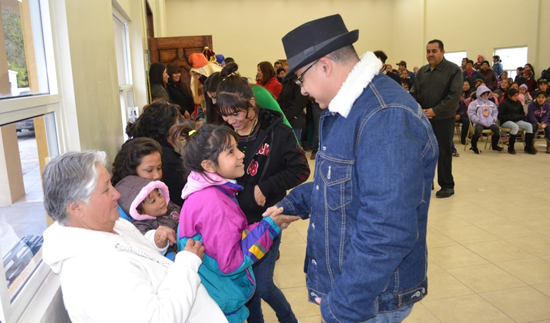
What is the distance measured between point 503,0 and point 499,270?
39.0 ft

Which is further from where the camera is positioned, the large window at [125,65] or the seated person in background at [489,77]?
the seated person in background at [489,77]

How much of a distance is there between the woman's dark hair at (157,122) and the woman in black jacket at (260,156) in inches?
17.6

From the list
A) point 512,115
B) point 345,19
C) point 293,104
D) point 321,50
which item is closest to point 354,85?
point 321,50

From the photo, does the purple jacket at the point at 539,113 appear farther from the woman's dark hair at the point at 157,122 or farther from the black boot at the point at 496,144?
the woman's dark hair at the point at 157,122

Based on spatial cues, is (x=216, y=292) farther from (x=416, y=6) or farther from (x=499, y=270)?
(x=416, y=6)

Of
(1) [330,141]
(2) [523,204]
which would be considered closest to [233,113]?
(1) [330,141]

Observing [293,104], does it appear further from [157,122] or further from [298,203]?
[298,203]

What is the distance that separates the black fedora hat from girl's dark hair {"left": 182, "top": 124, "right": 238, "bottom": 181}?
2.21ft

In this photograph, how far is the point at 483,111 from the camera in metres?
8.58

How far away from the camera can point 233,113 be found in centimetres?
235

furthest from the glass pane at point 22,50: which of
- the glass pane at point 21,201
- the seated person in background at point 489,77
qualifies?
the seated person in background at point 489,77

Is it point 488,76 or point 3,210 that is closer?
point 3,210

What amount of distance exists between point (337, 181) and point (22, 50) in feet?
4.37

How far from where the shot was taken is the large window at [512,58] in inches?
493
